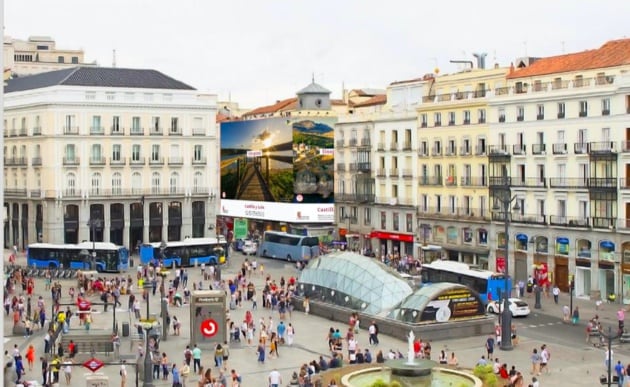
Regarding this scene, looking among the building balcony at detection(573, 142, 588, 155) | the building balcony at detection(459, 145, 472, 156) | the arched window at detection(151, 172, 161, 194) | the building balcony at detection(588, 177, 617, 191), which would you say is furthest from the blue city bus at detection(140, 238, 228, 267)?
the building balcony at detection(588, 177, 617, 191)

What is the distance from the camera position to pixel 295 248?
83.6 meters

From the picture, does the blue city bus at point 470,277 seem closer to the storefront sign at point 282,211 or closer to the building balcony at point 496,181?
the building balcony at point 496,181

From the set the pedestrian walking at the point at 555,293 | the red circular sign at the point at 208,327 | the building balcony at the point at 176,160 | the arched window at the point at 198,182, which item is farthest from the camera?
the arched window at the point at 198,182

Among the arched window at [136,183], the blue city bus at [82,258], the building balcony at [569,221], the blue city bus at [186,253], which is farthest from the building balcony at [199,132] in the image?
the building balcony at [569,221]

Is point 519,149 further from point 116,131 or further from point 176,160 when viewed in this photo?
point 116,131

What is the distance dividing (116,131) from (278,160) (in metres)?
16.3

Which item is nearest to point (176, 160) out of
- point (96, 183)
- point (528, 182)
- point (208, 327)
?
point (96, 183)

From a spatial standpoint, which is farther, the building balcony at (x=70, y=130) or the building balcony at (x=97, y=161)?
the building balcony at (x=97, y=161)

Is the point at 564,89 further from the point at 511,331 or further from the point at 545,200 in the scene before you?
the point at 511,331

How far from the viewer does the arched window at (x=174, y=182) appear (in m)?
91.9

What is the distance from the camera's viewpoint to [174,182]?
92125 mm

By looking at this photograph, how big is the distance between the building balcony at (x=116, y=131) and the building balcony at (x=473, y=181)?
1202 inches

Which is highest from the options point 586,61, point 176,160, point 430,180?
point 586,61

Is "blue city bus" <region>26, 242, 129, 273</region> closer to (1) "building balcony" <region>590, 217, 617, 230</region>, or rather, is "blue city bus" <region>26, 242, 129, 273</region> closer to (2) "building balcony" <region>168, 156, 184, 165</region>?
(2) "building balcony" <region>168, 156, 184, 165</region>
